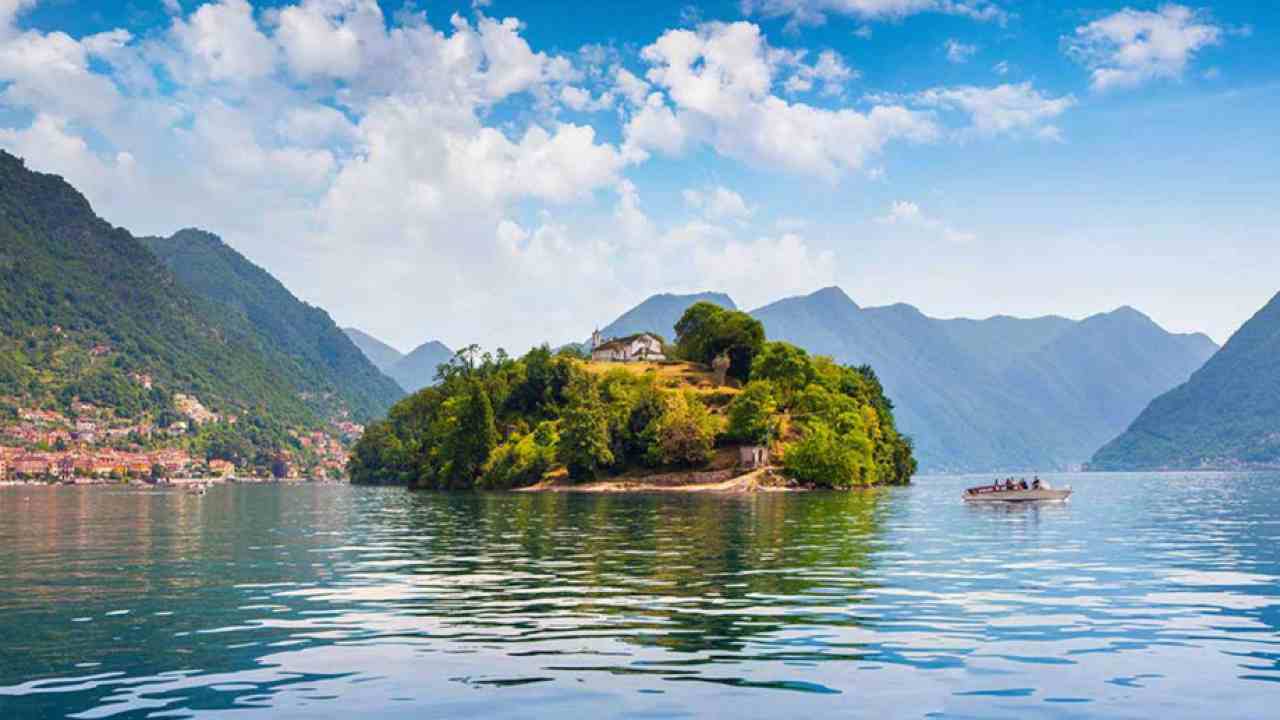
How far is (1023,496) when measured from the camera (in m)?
115

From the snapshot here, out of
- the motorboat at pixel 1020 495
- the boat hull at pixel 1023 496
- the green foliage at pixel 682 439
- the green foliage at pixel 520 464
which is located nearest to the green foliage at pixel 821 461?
the green foliage at pixel 682 439

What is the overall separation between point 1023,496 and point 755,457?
6880 centimetres

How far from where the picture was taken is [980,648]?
27109 mm

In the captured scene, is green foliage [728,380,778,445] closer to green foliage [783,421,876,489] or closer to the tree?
green foliage [783,421,876,489]

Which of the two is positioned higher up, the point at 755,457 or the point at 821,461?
the point at 755,457

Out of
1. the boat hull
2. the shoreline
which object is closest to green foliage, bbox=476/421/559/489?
the shoreline

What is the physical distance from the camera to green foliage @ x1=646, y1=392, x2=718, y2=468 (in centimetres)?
18312

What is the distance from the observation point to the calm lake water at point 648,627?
21781mm

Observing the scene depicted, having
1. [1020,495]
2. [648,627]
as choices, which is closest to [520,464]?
[1020,495]

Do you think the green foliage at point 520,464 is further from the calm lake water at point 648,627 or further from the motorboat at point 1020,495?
the calm lake water at point 648,627

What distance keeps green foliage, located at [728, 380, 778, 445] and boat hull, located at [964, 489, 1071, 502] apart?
66.6 meters

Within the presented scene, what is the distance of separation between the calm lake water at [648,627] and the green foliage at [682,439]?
118 m

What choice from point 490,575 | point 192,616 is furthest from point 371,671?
point 490,575

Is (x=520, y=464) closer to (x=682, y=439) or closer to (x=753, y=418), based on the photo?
(x=682, y=439)
